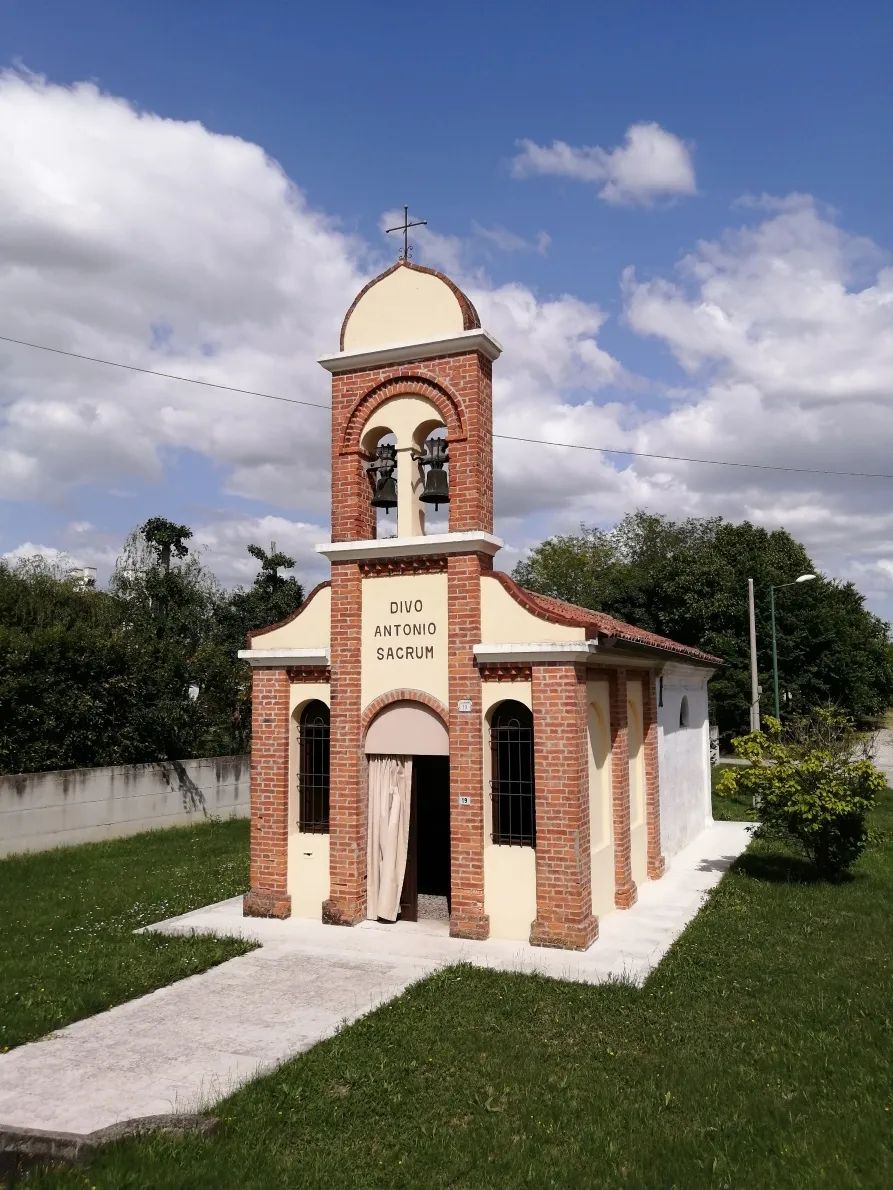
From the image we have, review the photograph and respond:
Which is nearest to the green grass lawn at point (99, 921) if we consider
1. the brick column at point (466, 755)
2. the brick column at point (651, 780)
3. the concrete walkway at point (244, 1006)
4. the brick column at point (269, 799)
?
the concrete walkway at point (244, 1006)

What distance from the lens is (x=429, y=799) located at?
45.2 ft

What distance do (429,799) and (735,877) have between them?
15.6 feet

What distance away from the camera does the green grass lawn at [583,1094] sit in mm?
4832

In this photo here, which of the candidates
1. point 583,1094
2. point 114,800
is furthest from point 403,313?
point 114,800

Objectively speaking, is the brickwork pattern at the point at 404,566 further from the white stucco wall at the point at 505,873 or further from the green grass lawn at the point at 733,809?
the green grass lawn at the point at 733,809

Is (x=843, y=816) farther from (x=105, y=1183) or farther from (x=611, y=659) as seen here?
(x=105, y=1183)

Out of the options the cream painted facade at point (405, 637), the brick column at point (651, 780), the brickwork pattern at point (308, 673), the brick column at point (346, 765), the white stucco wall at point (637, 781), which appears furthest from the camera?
the brick column at point (651, 780)

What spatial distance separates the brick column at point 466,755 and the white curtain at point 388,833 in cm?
70

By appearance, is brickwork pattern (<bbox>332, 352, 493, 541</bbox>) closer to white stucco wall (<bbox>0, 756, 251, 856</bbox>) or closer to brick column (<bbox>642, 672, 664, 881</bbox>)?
brick column (<bbox>642, 672, 664, 881</bbox>)

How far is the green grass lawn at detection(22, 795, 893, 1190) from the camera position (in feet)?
15.9

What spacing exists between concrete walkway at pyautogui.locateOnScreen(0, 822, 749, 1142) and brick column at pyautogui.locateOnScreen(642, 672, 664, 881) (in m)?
0.98

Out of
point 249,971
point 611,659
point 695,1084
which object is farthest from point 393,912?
point 695,1084

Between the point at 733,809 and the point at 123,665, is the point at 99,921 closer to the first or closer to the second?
the point at 123,665

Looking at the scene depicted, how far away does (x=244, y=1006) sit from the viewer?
24.6 feet
